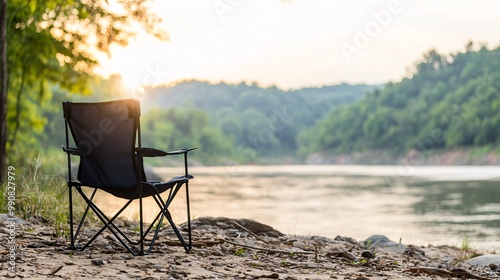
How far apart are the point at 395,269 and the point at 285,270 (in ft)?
3.60

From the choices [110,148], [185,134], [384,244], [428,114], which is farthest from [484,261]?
[185,134]

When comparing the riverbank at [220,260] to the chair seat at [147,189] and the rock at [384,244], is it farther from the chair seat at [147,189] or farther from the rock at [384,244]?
the rock at [384,244]

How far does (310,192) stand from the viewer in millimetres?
24172

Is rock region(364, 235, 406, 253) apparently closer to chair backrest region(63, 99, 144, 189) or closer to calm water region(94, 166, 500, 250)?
calm water region(94, 166, 500, 250)

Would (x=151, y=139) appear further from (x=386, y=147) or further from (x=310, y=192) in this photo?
(x=310, y=192)

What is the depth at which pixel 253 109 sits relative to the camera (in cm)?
10581

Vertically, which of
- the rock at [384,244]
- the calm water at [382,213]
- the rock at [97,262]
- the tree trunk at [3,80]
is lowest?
the calm water at [382,213]

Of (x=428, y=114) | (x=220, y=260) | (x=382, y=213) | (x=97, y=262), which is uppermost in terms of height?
(x=428, y=114)

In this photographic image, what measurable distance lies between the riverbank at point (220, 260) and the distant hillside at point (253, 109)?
7783 cm

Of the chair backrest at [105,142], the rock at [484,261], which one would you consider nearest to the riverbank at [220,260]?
the rock at [484,261]

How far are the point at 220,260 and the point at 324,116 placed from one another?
117172 mm

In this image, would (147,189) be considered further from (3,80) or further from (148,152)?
(3,80)

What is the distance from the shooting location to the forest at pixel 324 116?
7175 cm

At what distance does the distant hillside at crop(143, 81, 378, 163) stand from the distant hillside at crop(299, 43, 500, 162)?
212 inches
